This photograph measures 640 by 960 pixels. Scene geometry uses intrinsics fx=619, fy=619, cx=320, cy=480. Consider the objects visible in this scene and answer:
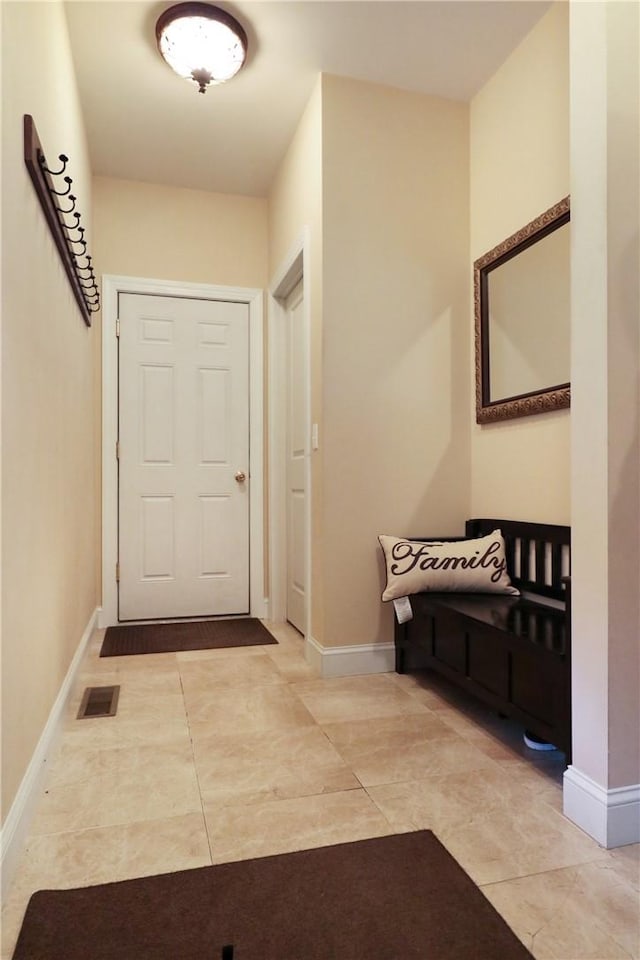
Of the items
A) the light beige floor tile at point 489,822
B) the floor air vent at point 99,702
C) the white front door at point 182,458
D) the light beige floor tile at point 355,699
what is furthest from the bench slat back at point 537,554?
the white front door at point 182,458

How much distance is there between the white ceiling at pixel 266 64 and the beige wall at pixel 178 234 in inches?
10.9

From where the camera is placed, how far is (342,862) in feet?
4.61

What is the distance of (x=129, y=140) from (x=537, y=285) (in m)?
2.36

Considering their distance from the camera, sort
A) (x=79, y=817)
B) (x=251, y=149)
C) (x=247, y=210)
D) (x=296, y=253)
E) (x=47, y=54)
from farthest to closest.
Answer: (x=247, y=210), (x=251, y=149), (x=296, y=253), (x=47, y=54), (x=79, y=817)

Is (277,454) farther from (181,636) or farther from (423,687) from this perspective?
(423,687)

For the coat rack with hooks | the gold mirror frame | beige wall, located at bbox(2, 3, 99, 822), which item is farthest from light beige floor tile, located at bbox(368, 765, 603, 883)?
the coat rack with hooks

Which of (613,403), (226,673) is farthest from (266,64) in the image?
(226,673)

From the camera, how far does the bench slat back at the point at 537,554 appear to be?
91.5 inches

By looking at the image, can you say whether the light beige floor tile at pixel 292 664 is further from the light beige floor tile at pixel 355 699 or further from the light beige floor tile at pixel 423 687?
the light beige floor tile at pixel 423 687

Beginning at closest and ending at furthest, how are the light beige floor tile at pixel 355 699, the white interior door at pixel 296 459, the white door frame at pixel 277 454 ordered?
the light beige floor tile at pixel 355 699 → the white interior door at pixel 296 459 → the white door frame at pixel 277 454

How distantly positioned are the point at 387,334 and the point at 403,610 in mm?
1266

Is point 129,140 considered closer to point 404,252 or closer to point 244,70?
point 244,70

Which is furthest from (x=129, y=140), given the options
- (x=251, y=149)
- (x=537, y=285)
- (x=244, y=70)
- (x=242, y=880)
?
(x=242, y=880)

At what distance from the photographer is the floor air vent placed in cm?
234
